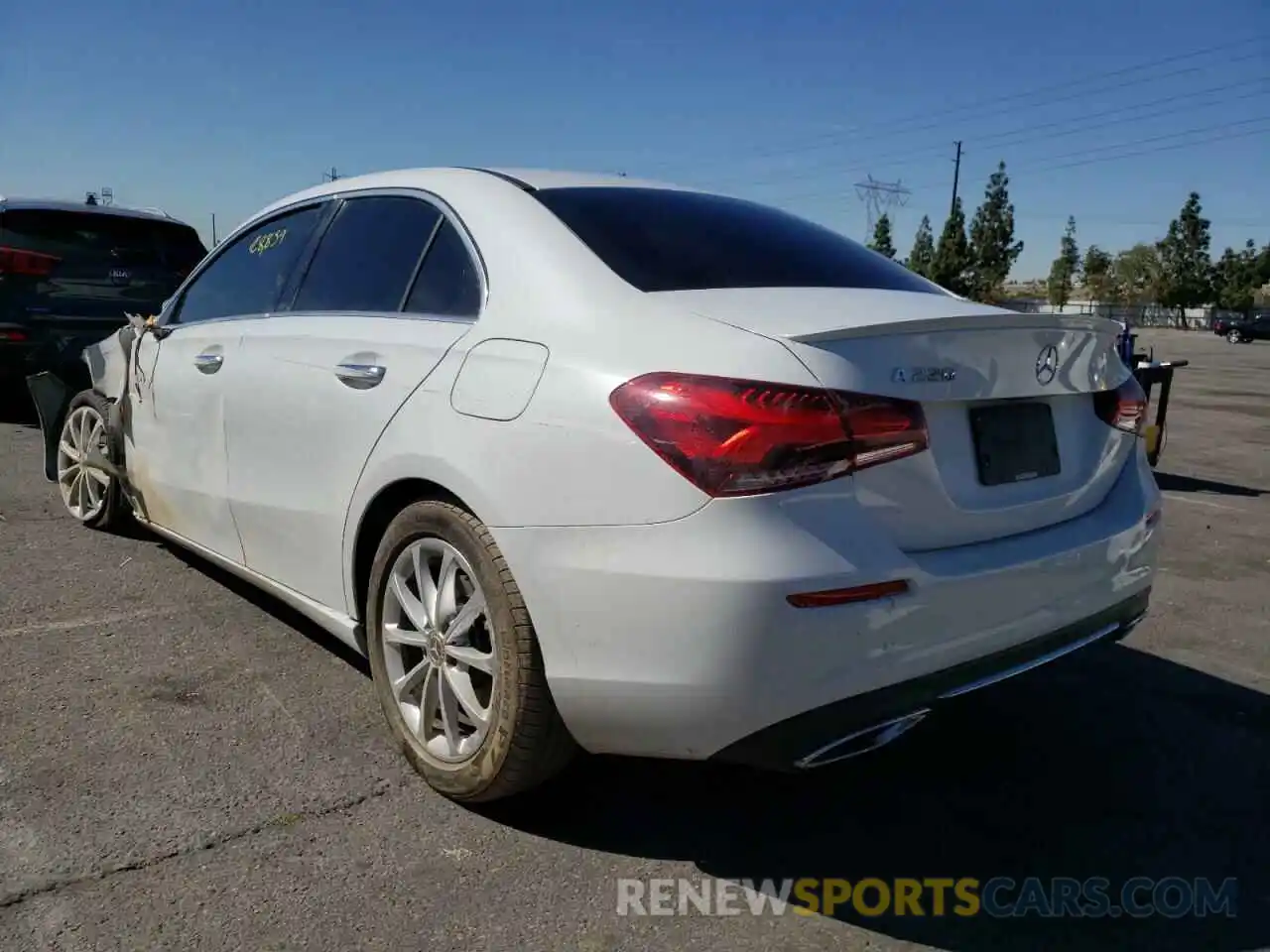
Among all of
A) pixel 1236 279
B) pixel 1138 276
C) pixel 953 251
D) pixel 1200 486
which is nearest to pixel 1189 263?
pixel 1236 279

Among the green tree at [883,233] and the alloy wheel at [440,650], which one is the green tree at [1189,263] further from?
the alloy wheel at [440,650]

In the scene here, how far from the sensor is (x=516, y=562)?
2.38 meters

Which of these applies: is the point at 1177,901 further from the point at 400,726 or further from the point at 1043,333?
the point at 400,726

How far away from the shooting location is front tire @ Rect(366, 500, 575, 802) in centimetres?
243

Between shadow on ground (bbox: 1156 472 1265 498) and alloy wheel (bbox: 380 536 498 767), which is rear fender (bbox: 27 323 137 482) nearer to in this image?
alloy wheel (bbox: 380 536 498 767)

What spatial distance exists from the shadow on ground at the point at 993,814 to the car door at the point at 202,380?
1.79 metres

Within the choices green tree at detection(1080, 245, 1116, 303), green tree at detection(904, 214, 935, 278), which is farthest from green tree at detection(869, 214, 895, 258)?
green tree at detection(1080, 245, 1116, 303)

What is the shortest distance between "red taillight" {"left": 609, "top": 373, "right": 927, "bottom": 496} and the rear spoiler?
146 mm

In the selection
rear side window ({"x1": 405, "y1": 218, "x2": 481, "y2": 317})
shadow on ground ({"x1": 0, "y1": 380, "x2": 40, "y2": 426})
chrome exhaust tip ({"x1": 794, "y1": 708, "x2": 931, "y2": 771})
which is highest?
rear side window ({"x1": 405, "y1": 218, "x2": 481, "y2": 317})

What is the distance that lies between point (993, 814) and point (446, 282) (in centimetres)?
202

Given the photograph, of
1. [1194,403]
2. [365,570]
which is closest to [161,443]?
[365,570]

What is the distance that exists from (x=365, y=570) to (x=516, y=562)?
0.85 m

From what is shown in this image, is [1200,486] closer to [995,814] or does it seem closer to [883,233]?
[995,814]

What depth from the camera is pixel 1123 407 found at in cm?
293
